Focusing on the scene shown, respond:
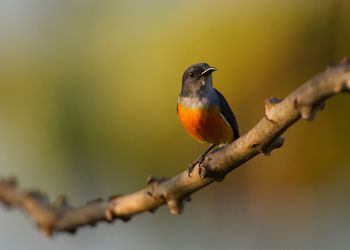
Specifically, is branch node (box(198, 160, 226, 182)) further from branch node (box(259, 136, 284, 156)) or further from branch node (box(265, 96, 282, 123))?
branch node (box(265, 96, 282, 123))

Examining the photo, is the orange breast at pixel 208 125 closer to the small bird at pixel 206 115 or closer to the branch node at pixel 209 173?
the small bird at pixel 206 115

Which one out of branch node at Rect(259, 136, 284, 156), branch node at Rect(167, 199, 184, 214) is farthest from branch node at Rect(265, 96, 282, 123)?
branch node at Rect(167, 199, 184, 214)

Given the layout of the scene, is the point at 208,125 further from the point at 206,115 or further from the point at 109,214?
the point at 109,214

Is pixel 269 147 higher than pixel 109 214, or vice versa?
pixel 109 214

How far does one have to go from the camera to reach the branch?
204 centimetres

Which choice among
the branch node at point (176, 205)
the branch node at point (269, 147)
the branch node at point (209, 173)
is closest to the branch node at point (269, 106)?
the branch node at point (269, 147)

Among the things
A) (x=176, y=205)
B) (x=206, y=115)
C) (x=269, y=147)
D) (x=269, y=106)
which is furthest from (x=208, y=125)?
(x=269, y=106)

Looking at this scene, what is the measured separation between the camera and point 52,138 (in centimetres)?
888

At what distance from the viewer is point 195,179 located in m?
3.12

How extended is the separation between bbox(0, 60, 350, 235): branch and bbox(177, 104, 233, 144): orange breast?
85cm

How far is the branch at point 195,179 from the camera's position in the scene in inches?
80.2

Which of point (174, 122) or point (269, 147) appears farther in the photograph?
point (174, 122)

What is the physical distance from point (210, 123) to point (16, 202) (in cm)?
185

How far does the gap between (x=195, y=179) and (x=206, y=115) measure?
142 centimetres
